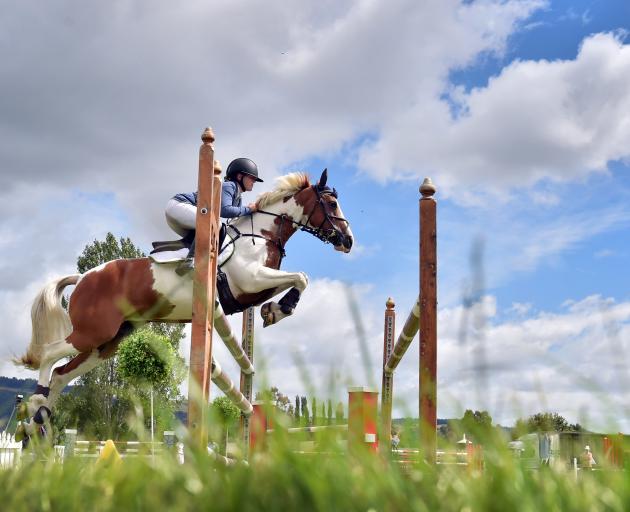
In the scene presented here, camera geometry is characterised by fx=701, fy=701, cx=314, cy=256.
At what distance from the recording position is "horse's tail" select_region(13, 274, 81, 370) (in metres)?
6.18

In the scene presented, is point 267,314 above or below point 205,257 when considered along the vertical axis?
below

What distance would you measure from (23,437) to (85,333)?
952mm

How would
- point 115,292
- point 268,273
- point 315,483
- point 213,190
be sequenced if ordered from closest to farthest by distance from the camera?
point 315,483
point 213,190
point 268,273
point 115,292

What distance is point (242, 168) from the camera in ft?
19.5

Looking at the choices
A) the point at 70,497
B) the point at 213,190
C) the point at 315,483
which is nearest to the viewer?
the point at 315,483

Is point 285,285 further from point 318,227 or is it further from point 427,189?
point 427,189

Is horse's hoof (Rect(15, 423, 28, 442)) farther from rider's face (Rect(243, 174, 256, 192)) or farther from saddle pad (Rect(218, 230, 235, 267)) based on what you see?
rider's face (Rect(243, 174, 256, 192))

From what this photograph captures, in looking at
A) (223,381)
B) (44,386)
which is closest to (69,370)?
(44,386)

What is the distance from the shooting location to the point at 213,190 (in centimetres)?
420

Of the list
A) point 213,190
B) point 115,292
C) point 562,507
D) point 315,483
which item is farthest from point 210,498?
point 115,292

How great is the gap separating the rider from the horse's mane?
0.31 feet

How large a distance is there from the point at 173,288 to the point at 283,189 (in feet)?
3.99

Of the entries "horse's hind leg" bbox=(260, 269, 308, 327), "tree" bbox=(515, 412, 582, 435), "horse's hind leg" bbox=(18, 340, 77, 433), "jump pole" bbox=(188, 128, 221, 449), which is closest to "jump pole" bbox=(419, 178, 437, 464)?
"jump pole" bbox=(188, 128, 221, 449)

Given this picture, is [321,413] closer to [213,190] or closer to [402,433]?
[402,433]
